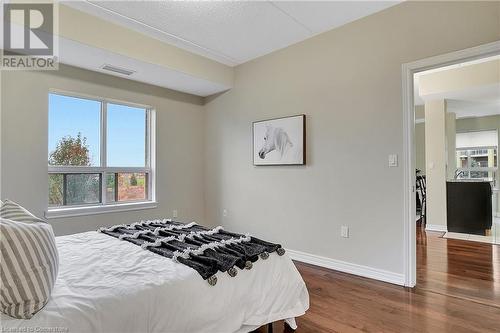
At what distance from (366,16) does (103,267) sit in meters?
3.21

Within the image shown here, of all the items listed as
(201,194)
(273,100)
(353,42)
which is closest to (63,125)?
(201,194)

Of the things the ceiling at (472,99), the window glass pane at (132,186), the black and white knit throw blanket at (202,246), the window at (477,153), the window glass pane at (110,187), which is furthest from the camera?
the window at (477,153)

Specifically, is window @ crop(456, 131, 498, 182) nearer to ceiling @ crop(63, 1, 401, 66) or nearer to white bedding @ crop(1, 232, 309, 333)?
ceiling @ crop(63, 1, 401, 66)

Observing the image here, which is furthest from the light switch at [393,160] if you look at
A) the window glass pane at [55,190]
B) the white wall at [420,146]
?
the white wall at [420,146]

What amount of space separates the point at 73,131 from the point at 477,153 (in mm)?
9218

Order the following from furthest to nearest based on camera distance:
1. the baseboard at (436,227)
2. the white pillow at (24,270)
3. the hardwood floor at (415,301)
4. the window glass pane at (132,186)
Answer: the baseboard at (436,227), the window glass pane at (132,186), the hardwood floor at (415,301), the white pillow at (24,270)

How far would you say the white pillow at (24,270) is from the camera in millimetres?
1022

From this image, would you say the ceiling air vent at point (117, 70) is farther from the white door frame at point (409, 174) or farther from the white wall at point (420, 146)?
the white wall at point (420, 146)

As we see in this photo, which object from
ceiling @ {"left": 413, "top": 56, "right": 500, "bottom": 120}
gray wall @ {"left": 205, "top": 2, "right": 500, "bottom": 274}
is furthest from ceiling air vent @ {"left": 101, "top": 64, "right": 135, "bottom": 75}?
ceiling @ {"left": 413, "top": 56, "right": 500, "bottom": 120}

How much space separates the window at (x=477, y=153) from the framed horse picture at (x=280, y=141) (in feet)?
19.4

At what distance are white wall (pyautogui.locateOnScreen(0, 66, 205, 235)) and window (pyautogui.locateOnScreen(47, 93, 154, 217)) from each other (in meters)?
0.14

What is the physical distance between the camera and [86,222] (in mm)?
3539

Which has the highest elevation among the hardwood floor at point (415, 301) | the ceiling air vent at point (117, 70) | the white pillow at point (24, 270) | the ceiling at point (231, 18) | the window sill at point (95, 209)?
the ceiling at point (231, 18)

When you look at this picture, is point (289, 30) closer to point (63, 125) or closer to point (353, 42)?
point (353, 42)
